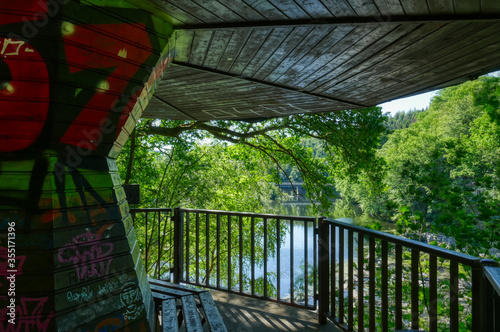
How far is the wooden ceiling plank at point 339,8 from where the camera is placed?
5.12ft

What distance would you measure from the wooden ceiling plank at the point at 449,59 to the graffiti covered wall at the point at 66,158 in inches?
76.9

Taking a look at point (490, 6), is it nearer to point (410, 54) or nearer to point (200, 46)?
point (410, 54)

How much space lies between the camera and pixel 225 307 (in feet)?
11.3

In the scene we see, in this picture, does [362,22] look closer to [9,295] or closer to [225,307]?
[9,295]

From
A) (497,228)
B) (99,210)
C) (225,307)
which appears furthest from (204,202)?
(99,210)

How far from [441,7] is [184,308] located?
7.91 ft

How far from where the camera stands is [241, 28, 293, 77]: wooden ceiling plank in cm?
197

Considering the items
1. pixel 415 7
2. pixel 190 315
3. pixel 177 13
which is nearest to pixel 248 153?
pixel 190 315

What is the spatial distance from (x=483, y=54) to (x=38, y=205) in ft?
9.88

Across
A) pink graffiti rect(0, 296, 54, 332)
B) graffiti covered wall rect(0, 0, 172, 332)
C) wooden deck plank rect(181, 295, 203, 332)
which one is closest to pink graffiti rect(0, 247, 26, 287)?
graffiti covered wall rect(0, 0, 172, 332)

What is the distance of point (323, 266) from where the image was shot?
121 inches

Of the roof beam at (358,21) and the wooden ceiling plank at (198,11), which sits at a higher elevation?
the wooden ceiling plank at (198,11)

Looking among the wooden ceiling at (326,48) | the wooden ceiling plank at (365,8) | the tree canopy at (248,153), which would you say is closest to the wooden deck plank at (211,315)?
the wooden ceiling at (326,48)

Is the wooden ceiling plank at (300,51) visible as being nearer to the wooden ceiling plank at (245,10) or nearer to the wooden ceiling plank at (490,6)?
the wooden ceiling plank at (245,10)
